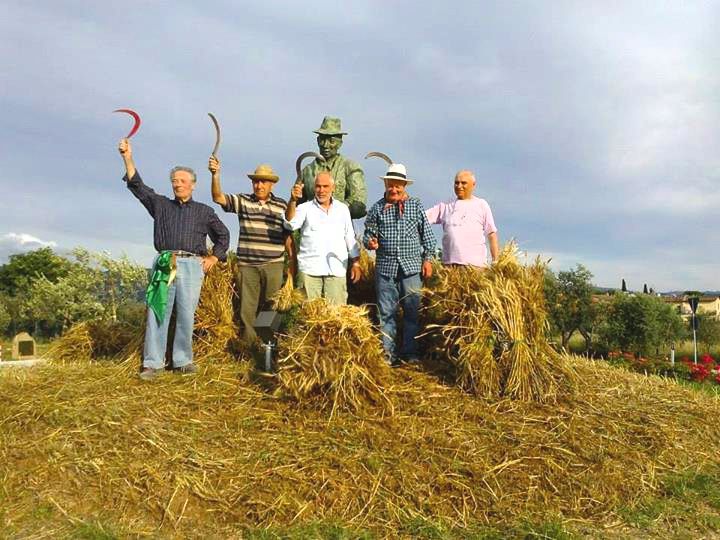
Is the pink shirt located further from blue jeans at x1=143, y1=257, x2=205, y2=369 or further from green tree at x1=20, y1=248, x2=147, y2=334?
green tree at x1=20, y1=248, x2=147, y2=334

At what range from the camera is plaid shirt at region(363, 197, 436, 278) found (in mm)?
5387

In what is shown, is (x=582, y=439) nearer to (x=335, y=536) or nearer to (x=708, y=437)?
(x=708, y=437)

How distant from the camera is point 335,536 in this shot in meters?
3.04

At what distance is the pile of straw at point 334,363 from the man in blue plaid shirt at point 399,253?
0.86 metres

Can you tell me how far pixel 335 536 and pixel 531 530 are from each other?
46.1 inches

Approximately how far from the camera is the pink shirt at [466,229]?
5.58 metres

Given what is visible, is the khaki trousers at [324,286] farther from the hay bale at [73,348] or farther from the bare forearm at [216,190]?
the hay bale at [73,348]

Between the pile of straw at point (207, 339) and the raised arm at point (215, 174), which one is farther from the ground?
the raised arm at point (215, 174)

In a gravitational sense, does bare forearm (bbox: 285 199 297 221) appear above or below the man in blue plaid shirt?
above

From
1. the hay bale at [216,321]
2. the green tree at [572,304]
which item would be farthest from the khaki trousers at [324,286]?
the green tree at [572,304]

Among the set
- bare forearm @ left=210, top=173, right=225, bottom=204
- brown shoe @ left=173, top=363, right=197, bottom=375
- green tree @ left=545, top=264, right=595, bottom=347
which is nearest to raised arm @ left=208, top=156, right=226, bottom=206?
bare forearm @ left=210, top=173, right=225, bottom=204

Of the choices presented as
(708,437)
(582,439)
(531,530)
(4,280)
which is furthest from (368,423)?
(4,280)

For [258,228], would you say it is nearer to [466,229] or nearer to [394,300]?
[394,300]

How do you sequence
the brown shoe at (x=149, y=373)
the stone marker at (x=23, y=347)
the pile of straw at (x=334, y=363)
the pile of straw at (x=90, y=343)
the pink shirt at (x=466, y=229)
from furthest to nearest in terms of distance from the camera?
the stone marker at (x=23, y=347)
the pile of straw at (x=90, y=343)
the pink shirt at (x=466, y=229)
the brown shoe at (x=149, y=373)
the pile of straw at (x=334, y=363)
